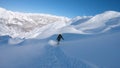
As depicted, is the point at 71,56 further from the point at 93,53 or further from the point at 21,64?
the point at 21,64

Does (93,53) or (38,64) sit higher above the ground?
(93,53)

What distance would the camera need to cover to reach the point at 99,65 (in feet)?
58.9

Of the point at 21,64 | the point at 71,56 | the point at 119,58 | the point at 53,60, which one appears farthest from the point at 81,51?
the point at 21,64

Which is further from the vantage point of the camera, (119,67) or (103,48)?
(103,48)

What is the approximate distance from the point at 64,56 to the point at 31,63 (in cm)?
426

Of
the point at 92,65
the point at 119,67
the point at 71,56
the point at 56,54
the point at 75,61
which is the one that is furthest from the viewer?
the point at 56,54

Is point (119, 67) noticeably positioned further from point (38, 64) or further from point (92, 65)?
point (38, 64)

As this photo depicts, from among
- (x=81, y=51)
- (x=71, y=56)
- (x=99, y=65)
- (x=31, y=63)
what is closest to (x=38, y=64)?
(x=31, y=63)

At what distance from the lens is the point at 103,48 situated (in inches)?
895

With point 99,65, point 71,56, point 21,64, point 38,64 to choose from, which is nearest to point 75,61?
point 71,56

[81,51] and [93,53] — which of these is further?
[81,51]

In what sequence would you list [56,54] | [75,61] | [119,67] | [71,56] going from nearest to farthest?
[119,67] < [75,61] < [71,56] < [56,54]

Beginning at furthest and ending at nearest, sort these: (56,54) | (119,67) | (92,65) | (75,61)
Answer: (56,54), (75,61), (92,65), (119,67)

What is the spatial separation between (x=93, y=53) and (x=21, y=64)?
9246 millimetres
